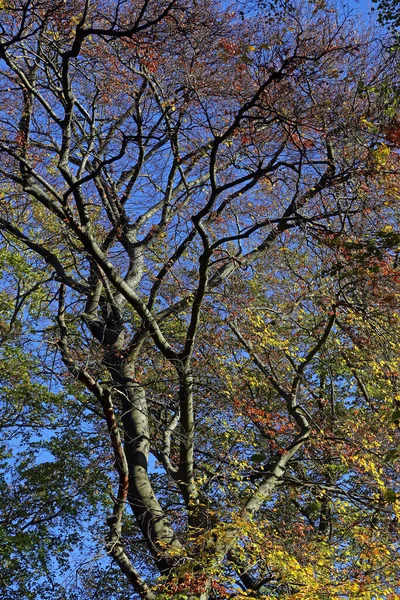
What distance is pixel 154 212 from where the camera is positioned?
12016 mm

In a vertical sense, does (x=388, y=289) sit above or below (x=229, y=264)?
below

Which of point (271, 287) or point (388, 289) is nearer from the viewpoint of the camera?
point (388, 289)

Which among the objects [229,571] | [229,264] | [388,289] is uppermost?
[229,264]

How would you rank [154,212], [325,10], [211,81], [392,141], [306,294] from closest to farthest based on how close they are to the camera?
[392,141]
[325,10]
[211,81]
[306,294]
[154,212]

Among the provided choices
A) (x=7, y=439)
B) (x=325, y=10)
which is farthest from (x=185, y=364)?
(x=7, y=439)

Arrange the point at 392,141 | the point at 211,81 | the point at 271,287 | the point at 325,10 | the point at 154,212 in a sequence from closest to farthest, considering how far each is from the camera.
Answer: the point at 392,141 < the point at 325,10 < the point at 211,81 < the point at 154,212 < the point at 271,287

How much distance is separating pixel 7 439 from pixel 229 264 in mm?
6243

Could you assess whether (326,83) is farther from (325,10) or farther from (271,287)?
(271,287)

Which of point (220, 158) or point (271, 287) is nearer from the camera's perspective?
point (220, 158)

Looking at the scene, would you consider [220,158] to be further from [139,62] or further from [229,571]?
[229,571]

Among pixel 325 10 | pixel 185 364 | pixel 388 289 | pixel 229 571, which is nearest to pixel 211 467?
pixel 229 571

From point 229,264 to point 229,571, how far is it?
4.71m

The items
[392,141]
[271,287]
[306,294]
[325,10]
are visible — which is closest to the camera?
[392,141]

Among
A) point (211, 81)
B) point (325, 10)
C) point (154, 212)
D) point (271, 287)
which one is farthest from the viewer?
point (271, 287)
